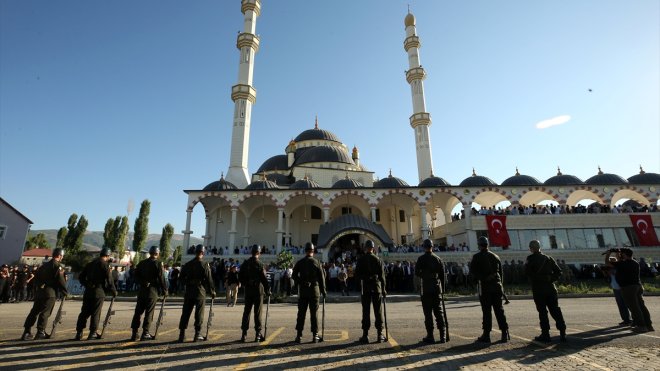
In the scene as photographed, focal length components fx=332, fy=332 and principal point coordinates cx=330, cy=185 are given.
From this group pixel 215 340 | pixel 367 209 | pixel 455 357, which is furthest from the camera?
pixel 367 209

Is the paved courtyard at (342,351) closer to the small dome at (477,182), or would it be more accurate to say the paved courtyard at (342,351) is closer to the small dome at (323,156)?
the small dome at (477,182)

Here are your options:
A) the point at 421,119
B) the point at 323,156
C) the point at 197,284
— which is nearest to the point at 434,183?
the point at 421,119

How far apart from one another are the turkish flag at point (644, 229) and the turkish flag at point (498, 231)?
9275mm

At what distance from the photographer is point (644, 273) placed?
62.6ft

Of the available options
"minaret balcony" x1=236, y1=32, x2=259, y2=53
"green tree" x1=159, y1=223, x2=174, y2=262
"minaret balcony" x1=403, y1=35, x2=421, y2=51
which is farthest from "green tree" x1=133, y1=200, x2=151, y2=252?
"minaret balcony" x1=403, y1=35, x2=421, y2=51

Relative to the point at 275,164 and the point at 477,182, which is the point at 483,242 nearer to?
the point at 477,182

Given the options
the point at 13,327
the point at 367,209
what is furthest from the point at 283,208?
the point at 13,327

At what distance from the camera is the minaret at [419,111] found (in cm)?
3384

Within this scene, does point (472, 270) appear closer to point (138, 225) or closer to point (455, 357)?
point (455, 357)

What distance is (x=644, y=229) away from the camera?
80.5 ft

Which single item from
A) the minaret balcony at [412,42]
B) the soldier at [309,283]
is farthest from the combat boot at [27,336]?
the minaret balcony at [412,42]

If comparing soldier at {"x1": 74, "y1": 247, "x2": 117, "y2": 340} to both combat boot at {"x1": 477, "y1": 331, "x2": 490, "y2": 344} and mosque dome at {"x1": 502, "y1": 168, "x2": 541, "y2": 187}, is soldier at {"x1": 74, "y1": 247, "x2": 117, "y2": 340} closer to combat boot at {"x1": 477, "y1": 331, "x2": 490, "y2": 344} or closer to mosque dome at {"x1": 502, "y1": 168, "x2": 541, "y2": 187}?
combat boot at {"x1": 477, "y1": 331, "x2": 490, "y2": 344}

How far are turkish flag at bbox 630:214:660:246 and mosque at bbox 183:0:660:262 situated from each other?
0.20ft

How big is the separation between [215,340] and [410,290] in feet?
43.1
